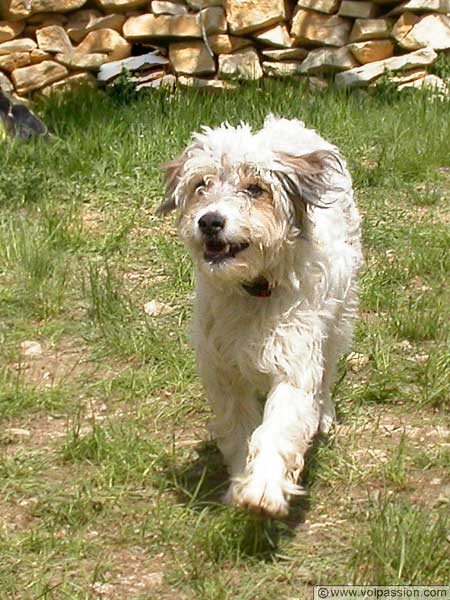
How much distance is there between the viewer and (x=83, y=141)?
299 inches

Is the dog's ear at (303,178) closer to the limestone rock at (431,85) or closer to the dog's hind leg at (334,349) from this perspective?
the dog's hind leg at (334,349)

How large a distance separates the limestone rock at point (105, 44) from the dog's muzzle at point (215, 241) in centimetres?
555

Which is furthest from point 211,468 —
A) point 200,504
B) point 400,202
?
point 400,202

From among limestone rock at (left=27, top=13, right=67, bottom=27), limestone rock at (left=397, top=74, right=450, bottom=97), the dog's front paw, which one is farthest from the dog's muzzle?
limestone rock at (left=27, top=13, right=67, bottom=27)

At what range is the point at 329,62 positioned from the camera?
917cm

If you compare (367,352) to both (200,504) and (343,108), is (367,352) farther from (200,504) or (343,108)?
(343,108)

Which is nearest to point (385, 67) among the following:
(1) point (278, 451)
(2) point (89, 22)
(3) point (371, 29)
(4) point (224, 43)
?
(3) point (371, 29)

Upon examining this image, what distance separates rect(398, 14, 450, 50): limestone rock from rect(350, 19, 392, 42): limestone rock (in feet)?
0.42

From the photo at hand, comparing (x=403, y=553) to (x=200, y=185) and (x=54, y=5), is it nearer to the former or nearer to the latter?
(x=200, y=185)

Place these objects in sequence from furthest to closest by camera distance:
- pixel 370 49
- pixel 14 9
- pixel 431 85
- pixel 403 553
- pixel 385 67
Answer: pixel 370 49 → pixel 14 9 → pixel 385 67 → pixel 431 85 → pixel 403 553

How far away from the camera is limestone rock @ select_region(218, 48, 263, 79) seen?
924 centimetres

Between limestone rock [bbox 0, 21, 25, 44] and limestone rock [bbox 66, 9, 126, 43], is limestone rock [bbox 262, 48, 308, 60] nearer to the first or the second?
limestone rock [bbox 66, 9, 126, 43]

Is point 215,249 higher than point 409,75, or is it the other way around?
point 215,249

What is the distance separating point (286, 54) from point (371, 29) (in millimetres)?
612
